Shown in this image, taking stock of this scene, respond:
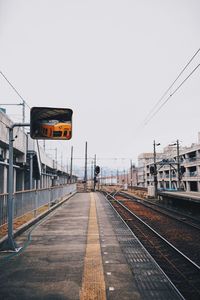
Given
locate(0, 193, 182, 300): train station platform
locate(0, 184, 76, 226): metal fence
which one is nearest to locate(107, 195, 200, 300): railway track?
locate(0, 193, 182, 300): train station platform

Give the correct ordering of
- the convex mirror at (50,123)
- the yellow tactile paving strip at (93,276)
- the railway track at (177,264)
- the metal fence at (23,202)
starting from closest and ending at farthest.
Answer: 1. the yellow tactile paving strip at (93,276)
2. the railway track at (177,264)
3. the convex mirror at (50,123)
4. the metal fence at (23,202)

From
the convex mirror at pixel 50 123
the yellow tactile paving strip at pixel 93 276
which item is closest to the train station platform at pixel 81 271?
the yellow tactile paving strip at pixel 93 276

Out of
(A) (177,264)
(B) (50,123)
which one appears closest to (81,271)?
(A) (177,264)

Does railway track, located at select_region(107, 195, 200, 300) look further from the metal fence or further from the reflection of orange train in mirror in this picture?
the metal fence

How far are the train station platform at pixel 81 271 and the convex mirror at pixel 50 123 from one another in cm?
319

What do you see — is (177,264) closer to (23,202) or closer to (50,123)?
(50,123)

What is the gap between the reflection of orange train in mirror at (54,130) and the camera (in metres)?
6.32

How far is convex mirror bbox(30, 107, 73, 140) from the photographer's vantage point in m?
6.31

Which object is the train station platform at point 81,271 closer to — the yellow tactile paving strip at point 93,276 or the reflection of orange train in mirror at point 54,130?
the yellow tactile paving strip at point 93,276

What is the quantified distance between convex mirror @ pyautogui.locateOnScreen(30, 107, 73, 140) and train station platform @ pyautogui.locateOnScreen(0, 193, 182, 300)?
10.5 ft

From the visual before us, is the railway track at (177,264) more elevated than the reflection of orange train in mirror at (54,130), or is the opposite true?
the reflection of orange train in mirror at (54,130)

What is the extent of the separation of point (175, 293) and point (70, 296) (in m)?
1.89

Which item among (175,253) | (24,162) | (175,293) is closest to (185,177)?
(24,162)

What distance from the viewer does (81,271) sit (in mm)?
5016
